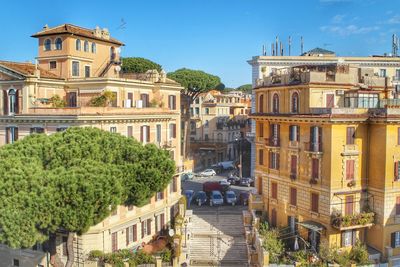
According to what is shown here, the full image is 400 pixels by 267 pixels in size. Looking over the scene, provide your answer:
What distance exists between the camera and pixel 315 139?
33.4 meters

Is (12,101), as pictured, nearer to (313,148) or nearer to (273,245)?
(273,245)

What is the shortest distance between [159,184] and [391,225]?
17.6m

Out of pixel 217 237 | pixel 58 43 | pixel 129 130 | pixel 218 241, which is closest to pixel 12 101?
pixel 58 43

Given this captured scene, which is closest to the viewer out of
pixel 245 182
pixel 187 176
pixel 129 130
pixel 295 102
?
pixel 295 102

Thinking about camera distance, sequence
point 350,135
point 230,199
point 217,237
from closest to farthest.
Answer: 1. point 350,135
2. point 217,237
3. point 230,199

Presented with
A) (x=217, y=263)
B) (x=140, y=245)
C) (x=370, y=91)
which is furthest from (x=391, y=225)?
(x=140, y=245)

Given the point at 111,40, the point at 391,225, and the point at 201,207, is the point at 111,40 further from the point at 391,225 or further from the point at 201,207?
the point at 391,225

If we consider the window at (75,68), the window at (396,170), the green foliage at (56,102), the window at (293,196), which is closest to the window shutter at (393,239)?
the window at (396,170)

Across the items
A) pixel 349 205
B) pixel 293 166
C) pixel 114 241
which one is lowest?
pixel 114 241

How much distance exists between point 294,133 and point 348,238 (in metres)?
9.08

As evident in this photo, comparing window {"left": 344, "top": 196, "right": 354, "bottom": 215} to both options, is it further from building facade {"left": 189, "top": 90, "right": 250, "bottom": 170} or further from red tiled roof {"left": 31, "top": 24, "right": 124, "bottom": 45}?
building facade {"left": 189, "top": 90, "right": 250, "bottom": 170}

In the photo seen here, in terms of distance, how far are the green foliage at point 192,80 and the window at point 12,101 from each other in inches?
1662

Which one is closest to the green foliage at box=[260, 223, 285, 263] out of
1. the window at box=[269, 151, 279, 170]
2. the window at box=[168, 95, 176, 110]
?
the window at box=[269, 151, 279, 170]

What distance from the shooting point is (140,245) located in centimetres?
3759
